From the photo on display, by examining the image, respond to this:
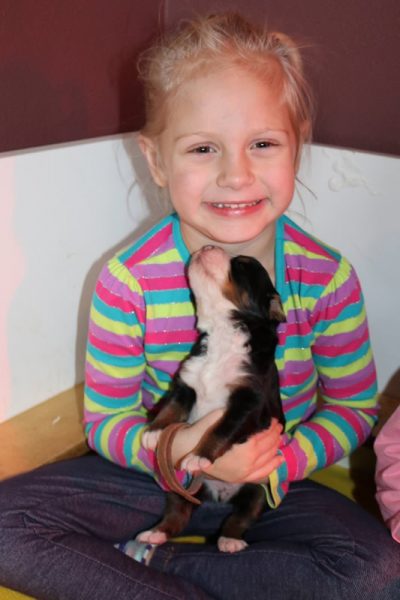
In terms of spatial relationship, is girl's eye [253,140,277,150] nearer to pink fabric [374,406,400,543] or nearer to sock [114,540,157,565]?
pink fabric [374,406,400,543]

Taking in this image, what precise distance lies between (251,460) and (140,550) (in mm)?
290

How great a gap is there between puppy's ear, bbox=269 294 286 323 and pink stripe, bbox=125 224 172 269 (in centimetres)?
31

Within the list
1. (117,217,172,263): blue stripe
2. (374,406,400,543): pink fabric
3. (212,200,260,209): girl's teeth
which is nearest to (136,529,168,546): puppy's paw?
(374,406,400,543): pink fabric

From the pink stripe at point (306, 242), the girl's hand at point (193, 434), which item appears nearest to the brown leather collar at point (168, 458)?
the girl's hand at point (193, 434)

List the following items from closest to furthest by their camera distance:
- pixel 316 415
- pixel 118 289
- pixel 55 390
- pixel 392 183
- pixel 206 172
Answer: pixel 206 172
pixel 118 289
pixel 316 415
pixel 392 183
pixel 55 390

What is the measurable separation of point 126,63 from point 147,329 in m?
0.81

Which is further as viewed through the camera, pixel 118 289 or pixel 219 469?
pixel 118 289

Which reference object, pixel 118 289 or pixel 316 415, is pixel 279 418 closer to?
pixel 316 415

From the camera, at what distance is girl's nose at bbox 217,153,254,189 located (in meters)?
1.38

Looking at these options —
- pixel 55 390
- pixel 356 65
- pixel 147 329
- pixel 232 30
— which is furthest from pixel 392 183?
pixel 55 390

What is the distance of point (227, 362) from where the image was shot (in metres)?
1.42

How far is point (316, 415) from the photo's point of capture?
1652 millimetres

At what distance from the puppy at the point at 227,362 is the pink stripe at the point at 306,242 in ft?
0.83

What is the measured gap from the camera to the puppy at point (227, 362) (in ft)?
4.49
